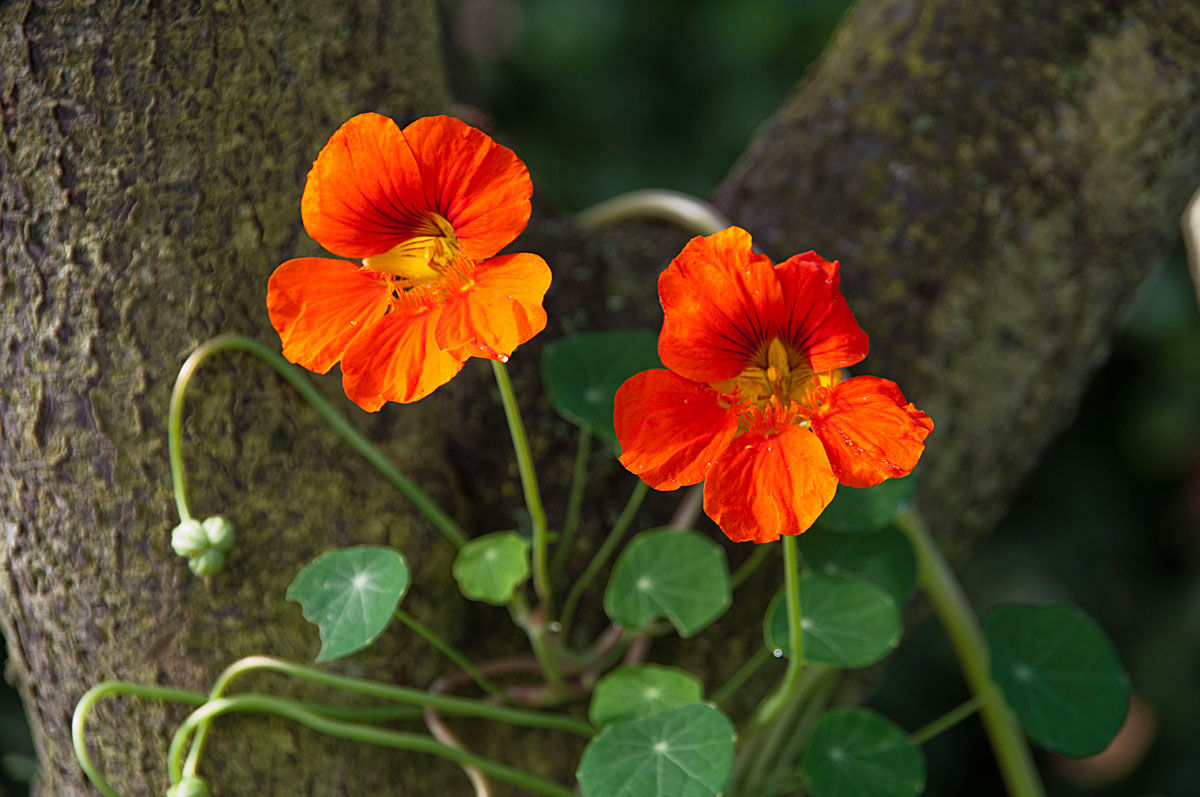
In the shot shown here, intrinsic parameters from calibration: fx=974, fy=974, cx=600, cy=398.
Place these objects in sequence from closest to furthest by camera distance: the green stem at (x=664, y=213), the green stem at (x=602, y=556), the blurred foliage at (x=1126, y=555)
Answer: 1. the green stem at (x=602, y=556)
2. the green stem at (x=664, y=213)
3. the blurred foliage at (x=1126, y=555)

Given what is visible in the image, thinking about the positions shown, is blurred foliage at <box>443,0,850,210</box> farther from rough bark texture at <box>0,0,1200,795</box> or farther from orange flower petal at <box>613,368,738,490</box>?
orange flower petal at <box>613,368,738,490</box>

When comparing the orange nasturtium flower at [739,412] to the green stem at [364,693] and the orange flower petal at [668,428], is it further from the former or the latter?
the green stem at [364,693]

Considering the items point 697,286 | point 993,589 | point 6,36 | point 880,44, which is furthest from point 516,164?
point 993,589

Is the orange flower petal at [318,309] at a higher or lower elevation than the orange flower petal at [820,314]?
lower

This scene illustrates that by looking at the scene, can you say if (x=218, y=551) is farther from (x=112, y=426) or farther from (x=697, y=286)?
(x=697, y=286)

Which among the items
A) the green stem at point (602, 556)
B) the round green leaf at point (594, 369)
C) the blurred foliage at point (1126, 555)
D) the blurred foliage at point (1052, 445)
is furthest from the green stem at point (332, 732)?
the blurred foliage at point (1126, 555)

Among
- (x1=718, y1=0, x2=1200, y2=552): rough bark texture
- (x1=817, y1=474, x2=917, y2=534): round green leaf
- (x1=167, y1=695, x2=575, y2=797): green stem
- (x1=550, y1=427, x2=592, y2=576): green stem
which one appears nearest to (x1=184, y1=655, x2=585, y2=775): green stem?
(x1=167, y1=695, x2=575, y2=797): green stem

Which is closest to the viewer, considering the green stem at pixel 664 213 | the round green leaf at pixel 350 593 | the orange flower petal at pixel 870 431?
the orange flower petal at pixel 870 431
